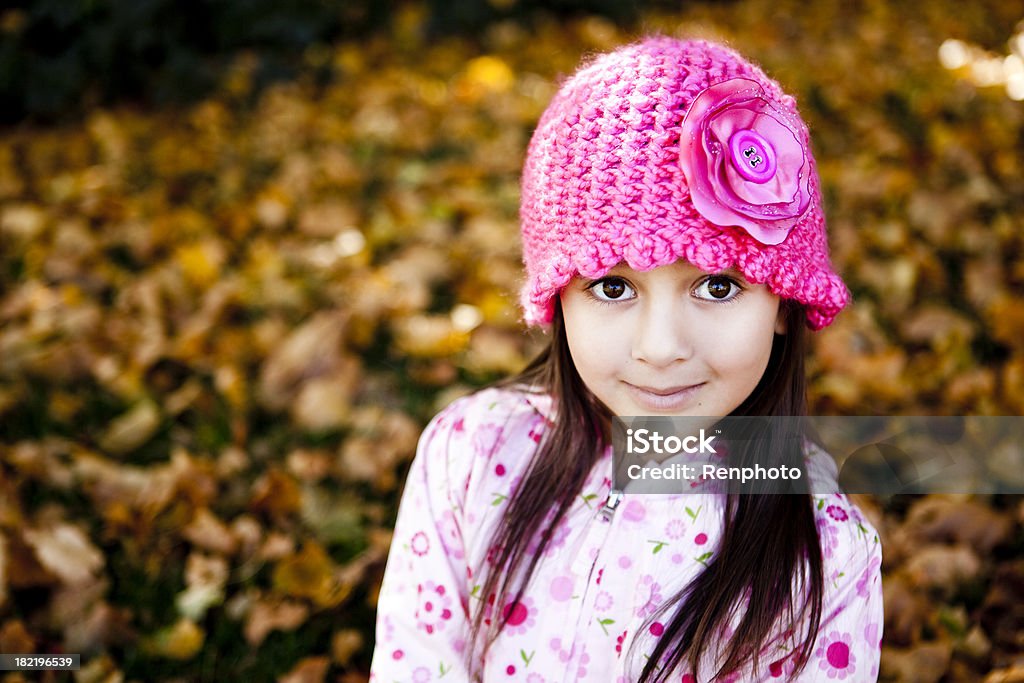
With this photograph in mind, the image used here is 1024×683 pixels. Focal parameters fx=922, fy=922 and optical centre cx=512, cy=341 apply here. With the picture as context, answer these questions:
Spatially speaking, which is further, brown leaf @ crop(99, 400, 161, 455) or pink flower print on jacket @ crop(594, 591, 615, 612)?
brown leaf @ crop(99, 400, 161, 455)

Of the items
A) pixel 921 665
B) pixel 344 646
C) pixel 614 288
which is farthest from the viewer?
pixel 344 646

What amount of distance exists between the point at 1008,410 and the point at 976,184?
98 centimetres

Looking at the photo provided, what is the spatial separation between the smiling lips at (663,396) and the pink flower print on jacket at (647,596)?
0.80 feet

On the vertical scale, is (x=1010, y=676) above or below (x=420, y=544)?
below

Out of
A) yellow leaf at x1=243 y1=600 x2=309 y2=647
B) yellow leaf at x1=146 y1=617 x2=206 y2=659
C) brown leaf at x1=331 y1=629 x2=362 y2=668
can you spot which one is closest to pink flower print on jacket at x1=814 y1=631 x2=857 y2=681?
brown leaf at x1=331 y1=629 x2=362 y2=668

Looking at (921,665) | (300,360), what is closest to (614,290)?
(921,665)

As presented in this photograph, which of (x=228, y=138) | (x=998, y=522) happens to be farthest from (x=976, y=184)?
(x=228, y=138)

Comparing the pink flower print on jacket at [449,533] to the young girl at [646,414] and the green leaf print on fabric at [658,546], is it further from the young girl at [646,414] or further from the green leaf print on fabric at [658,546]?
the green leaf print on fabric at [658,546]

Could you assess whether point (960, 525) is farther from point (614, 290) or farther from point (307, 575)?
point (307, 575)

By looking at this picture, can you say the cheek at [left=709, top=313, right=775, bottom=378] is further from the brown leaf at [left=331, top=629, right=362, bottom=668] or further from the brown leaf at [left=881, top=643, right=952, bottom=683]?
the brown leaf at [left=331, top=629, right=362, bottom=668]

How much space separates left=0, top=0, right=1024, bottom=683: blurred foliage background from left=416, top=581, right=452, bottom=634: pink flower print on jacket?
1.25 feet

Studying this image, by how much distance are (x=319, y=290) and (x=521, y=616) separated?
152 centimetres

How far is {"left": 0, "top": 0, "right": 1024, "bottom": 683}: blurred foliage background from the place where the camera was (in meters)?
1.78

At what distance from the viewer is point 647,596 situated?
1243 millimetres
